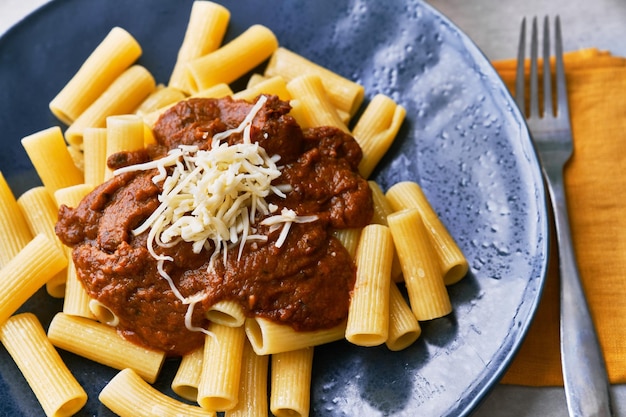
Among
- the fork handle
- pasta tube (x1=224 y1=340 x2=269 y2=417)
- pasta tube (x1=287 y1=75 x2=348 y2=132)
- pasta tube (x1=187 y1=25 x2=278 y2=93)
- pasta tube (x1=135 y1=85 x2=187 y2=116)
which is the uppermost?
pasta tube (x1=187 y1=25 x2=278 y2=93)

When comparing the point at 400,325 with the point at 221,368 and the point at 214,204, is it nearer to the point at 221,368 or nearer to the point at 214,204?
the point at 221,368

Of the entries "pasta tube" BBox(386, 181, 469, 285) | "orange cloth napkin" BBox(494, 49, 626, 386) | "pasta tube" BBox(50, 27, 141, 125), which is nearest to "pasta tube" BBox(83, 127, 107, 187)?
"pasta tube" BBox(50, 27, 141, 125)

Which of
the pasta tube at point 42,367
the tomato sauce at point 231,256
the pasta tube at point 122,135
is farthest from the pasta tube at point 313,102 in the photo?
the pasta tube at point 42,367

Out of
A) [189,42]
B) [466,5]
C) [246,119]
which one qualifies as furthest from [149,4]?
[466,5]

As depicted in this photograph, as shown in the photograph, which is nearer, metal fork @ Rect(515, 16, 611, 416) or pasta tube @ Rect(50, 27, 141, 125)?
metal fork @ Rect(515, 16, 611, 416)

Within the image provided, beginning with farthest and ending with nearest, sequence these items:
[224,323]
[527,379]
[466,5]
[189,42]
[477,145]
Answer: [466,5] < [189,42] < [477,145] < [527,379] < [224,323]

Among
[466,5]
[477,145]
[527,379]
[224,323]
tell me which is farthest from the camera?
[466,5]

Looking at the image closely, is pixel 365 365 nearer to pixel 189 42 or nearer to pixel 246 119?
pixel 246 119

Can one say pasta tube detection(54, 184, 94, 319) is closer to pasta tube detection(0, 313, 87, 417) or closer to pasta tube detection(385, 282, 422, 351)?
pasta tube detection(0, 313, 87, 417)
